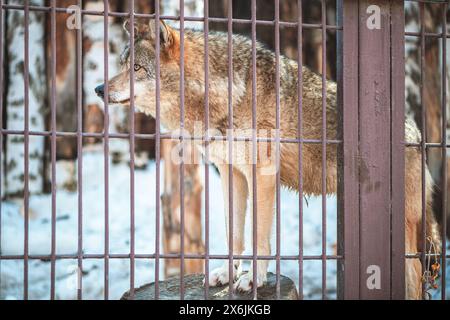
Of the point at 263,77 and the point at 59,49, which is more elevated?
the point at 59,49

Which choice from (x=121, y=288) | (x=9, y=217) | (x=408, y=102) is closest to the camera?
(x=121, y=288)

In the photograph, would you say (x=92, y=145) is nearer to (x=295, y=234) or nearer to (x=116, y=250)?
(x=116, y=250)

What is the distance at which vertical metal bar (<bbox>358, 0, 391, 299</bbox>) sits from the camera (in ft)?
14.2

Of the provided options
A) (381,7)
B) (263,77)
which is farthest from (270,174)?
(381,7)

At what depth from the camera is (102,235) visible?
35.0ft

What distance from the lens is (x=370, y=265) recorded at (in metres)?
4.31

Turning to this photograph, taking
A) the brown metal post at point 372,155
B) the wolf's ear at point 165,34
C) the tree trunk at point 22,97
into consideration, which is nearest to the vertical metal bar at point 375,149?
the brown metal post at point 372,155

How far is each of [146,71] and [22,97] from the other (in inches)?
263

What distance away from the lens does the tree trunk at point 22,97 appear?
1130 centimetres

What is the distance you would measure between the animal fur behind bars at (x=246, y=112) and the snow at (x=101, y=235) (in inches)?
157

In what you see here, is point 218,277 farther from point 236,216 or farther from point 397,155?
point 397,155

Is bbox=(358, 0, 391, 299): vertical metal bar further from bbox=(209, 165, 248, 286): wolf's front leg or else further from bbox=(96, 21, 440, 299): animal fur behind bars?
bbox=(209, 165, 248, 286): wolf's front leg

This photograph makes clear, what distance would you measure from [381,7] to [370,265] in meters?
1.73

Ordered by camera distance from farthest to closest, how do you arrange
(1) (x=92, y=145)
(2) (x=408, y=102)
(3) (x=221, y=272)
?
(1) (x=92, y=145) → (2) (x=408, y=102) → (3) (x=221, y=272)
